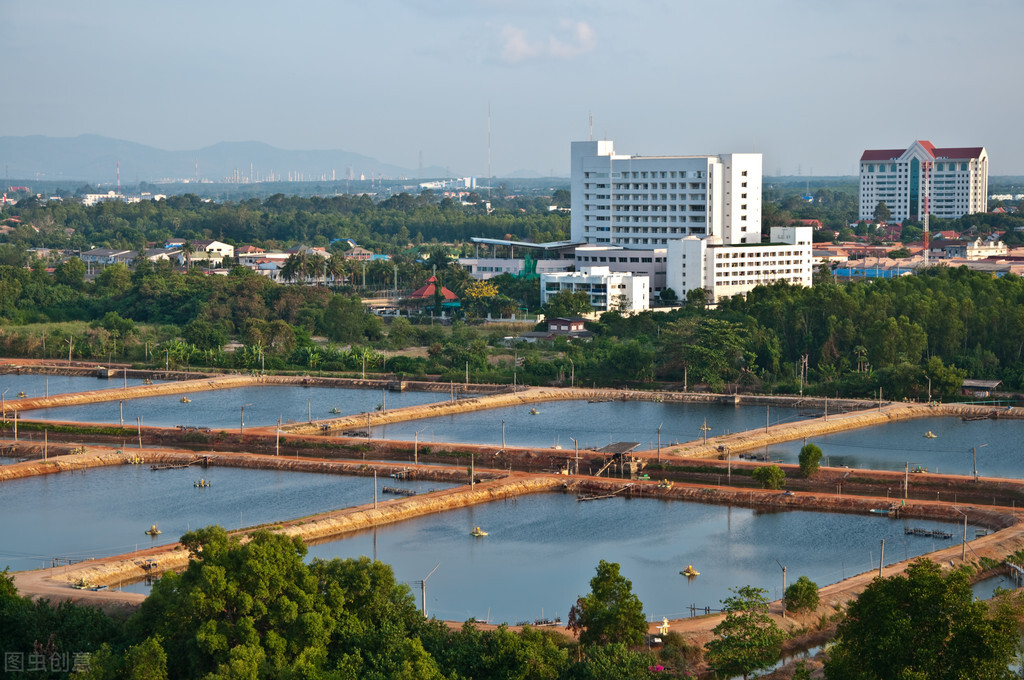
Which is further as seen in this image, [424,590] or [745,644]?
[424,590]

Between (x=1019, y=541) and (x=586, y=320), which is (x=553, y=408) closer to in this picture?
(x=586, y=320)

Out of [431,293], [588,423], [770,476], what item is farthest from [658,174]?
[770,476]

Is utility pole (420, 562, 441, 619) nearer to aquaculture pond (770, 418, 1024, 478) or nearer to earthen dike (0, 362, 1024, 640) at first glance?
earthen dike (0, 362, 1024, 640)

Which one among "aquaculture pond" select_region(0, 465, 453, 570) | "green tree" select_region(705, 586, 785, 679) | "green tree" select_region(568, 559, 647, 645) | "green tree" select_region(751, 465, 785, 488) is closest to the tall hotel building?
"green tree" select_region(751, 465, 785, 488)

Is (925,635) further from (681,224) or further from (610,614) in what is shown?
(681,224)

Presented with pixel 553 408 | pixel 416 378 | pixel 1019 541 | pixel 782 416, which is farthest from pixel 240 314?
pixel 1019 541

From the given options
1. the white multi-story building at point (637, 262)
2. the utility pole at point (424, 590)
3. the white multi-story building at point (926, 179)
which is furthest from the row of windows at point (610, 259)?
the white multi-story building at point (926, 179)
